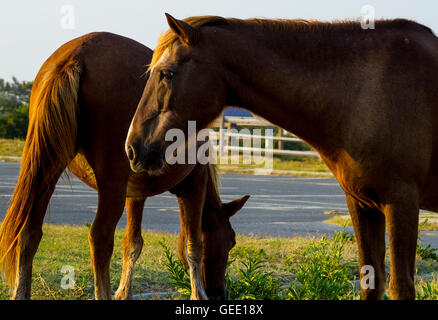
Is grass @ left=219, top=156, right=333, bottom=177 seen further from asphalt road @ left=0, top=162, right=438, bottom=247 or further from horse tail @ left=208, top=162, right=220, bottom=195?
horse tail @ left=208, top=162, right=220, bottom=195

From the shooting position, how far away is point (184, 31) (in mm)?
3418

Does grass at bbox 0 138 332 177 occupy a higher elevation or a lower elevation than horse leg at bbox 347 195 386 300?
higher

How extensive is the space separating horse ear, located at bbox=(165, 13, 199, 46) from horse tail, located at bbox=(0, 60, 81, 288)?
1.44m

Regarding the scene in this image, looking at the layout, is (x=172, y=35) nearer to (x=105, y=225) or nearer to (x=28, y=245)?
(x=105, y=225)

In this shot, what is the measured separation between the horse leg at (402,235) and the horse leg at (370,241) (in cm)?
33

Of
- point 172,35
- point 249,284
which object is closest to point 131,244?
point 249,284

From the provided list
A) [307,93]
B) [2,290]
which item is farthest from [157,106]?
[2,290]

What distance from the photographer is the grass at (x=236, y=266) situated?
5172 millimetres

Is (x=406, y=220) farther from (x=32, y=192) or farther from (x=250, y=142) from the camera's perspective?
(x=250, y=142)

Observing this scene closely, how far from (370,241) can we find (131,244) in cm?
270

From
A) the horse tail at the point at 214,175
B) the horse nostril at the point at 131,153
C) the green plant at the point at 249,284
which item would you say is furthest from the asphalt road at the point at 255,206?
the horse nostril at the point at 131,153

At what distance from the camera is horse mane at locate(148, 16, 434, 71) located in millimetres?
3554

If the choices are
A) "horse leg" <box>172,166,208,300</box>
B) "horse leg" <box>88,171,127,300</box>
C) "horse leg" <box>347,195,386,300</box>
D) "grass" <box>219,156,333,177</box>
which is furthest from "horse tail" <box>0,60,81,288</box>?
"grass" <box>219,156,333,177</box>

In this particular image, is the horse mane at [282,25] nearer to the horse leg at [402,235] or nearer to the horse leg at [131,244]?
the horse leg at [402,235]
